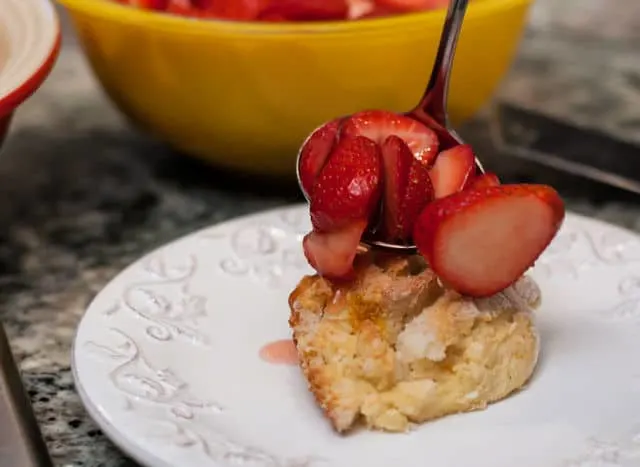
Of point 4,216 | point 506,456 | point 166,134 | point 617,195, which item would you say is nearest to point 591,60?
point 617,195

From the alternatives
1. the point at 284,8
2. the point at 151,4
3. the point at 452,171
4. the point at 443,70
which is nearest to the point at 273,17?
the point at 284,8

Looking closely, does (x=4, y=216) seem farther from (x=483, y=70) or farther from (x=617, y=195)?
(x=617, y=195)

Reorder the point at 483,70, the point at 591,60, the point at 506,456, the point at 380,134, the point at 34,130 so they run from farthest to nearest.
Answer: the point at 591,60 → the point at 34,130 → the point at 483,70 → the point at 380,134 → the point at 506,456

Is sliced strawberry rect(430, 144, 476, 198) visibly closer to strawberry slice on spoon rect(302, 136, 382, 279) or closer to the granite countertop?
strawberry slice on spoon rect(302, 136, 382, 279)

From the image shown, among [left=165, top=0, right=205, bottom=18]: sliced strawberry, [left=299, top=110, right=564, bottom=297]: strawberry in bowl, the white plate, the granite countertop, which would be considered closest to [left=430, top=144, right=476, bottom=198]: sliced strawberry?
[left=299, top=110, right=564, bottom=297]: strawberry in bowl

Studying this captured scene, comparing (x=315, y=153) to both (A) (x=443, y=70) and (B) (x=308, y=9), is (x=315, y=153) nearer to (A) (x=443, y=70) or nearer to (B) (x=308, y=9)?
(A) (x=443, y=70)
